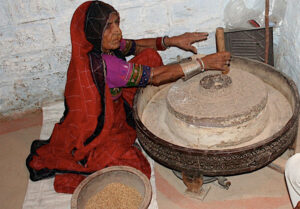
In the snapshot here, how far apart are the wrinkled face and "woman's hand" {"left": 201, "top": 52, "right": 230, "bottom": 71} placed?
2.31 feet

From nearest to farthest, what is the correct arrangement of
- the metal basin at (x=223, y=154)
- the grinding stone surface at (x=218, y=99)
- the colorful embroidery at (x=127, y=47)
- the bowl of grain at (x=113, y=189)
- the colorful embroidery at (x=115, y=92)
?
the metal basin at (x=223, y=154)
the grinding stone surface at (x=218, y=99)
the bowl of grain at (x=113, y=189)
the colorful embroidery at (x=115, y=92)
the colorful embroidery at (x=127, y=47)

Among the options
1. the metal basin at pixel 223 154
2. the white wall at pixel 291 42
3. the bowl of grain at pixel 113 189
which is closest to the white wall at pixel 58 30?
the white wall at pixel 291 42

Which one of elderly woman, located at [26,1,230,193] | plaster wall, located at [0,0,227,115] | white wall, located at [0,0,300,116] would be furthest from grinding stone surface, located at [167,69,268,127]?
plaster wall, located at [0,0,227,115]

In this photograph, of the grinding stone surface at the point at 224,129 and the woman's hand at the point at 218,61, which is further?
the woman's hand at the point at 218,61

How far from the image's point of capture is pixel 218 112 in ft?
8.42

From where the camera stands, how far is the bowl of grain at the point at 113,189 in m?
2.86

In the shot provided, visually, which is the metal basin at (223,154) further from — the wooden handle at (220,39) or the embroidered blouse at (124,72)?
the wooden handle at (220,39)

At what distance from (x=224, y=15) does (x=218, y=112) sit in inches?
62.0

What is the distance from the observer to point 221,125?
100 inches

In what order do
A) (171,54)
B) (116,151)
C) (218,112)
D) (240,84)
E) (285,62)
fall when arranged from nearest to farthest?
(218,112) < (240,84) < (116,151) < (285,62) < (171,54)

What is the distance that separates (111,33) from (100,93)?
0.48m

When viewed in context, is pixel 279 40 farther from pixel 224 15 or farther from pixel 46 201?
pixel 46 201

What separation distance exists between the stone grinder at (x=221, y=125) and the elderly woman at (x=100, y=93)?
0.20m

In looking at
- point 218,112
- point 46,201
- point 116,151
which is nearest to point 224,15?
point 218,112
